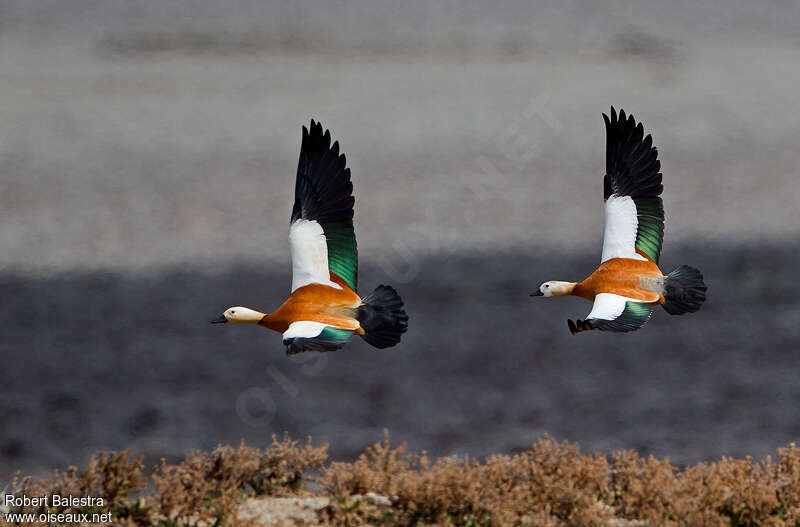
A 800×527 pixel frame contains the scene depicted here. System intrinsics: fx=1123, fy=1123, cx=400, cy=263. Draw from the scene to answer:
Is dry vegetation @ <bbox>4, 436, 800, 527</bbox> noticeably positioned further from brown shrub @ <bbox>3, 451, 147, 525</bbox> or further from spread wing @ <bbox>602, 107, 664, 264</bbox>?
spread wing @ <bbox>602, 107, 664, 264</bbox>

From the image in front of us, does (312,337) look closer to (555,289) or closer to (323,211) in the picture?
(323,211)

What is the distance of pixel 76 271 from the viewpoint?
2225 cm

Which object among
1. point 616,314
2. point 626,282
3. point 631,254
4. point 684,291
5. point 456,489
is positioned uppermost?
point 631,254

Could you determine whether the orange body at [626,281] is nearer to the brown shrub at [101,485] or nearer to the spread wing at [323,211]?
the spread wing at [323,211]

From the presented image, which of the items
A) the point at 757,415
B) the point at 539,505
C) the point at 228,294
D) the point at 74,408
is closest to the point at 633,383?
the point at 757,415

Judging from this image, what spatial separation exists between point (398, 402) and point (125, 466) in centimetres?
951

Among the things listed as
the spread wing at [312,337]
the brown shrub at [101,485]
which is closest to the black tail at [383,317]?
the spread wing at [312,337]

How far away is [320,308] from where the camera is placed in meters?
7.69

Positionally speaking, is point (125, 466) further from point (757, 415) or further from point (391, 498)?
point (757, 415)

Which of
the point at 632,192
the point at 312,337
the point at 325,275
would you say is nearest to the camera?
the point at 312,337

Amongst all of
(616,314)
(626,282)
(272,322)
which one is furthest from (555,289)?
(272,322)

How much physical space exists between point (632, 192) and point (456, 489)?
267 centimetres

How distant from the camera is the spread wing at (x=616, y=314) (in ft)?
23.6

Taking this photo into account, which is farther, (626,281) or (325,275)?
(626,281)
